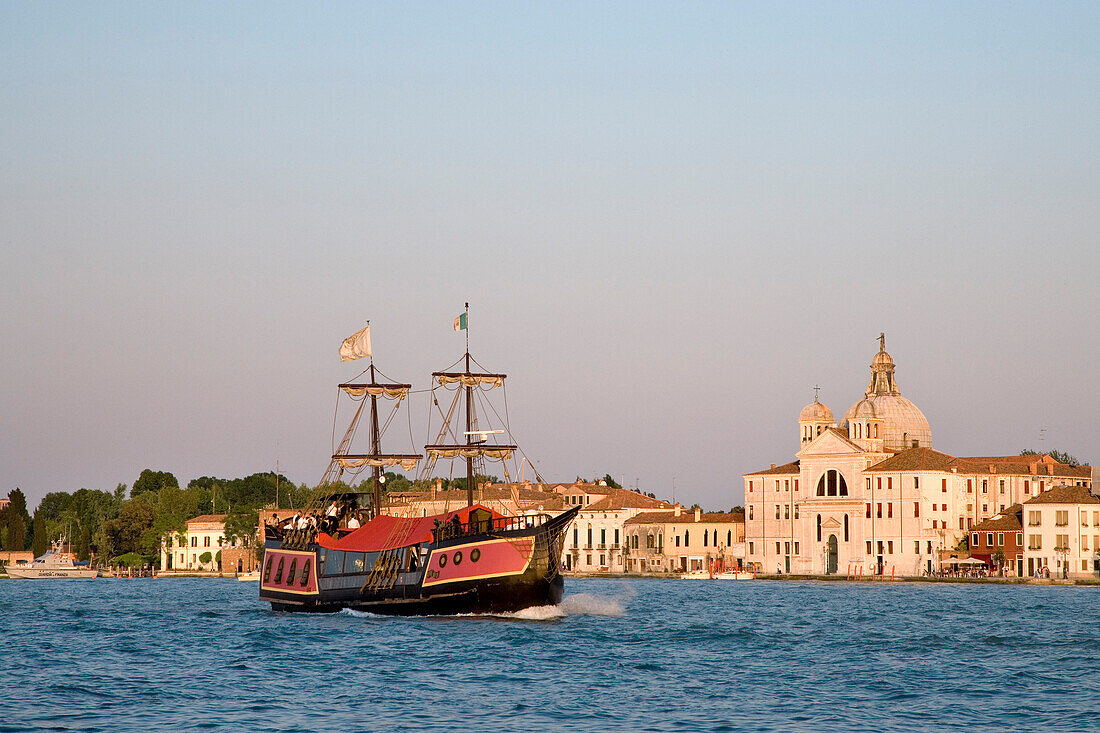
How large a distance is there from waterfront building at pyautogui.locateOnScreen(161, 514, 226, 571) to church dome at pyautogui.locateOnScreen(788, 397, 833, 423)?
62.0 meters

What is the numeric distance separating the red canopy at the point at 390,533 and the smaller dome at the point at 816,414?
79448 millimetres

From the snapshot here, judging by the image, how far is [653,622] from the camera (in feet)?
209

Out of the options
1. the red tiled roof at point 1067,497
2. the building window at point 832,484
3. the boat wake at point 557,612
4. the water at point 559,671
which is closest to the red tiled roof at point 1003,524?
the red tiled roof at point 1067,497

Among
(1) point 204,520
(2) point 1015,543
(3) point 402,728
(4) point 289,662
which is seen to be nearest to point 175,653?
(4) point 289,662

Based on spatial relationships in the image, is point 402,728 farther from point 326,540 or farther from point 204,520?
point 204,520

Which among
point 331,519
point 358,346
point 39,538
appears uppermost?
point 358,346

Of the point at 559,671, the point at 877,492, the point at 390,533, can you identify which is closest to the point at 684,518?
the point at 877,492

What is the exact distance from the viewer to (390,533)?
65312 mm

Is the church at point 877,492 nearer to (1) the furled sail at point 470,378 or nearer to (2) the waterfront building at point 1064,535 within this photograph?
(2) the waterfront building at point 1064,535

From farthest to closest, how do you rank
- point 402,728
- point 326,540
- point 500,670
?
point 326,540
point 500,670
point 402,728

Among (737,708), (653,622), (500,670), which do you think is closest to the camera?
(737,708)

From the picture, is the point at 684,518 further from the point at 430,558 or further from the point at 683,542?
the point at 430,558

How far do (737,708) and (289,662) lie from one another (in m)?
15.7

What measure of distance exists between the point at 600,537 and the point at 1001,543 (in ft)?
137
